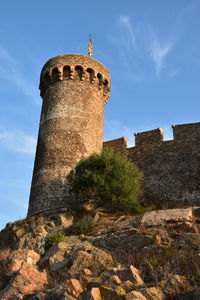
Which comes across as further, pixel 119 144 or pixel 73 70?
pixel 119 144

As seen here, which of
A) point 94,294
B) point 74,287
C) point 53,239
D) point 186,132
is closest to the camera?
point 94,294

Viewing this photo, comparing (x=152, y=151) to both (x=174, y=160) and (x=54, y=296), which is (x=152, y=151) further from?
(x=54, y=296)

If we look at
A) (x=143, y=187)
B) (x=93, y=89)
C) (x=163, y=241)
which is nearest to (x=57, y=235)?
(x=163, y=241)

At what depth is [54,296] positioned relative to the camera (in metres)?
8.00

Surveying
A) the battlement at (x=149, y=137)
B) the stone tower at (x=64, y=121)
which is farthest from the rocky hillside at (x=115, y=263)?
the battlement at (x=149, y=137)

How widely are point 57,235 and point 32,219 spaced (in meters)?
3.48

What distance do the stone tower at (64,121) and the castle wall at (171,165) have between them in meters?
2.70

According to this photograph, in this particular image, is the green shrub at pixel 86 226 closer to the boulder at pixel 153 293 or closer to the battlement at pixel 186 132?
the boulder at pixel 153 293

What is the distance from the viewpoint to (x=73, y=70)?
20375mm

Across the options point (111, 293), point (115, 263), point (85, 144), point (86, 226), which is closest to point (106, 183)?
point (86, 226)

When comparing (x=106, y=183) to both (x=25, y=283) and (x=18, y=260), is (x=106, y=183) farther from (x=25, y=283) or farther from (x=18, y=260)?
(x=25, y=283)

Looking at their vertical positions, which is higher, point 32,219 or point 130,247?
point 32,219

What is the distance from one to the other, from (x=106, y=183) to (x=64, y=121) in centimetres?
503

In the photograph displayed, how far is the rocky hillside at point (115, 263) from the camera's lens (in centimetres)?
776
